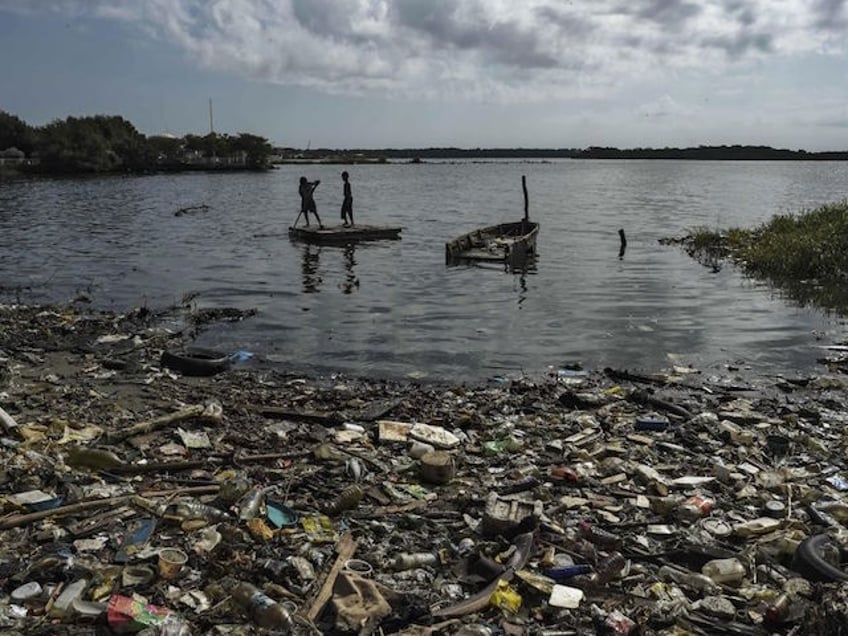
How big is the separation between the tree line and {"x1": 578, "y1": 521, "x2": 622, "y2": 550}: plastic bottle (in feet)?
353

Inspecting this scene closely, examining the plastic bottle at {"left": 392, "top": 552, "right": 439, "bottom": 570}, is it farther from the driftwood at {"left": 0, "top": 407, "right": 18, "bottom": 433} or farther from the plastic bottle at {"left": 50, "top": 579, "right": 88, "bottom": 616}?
the driftwood at {"left": 0, "top": 407, "right": 18, "bottom": 433}

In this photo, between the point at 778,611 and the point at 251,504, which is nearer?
the point at 778,611

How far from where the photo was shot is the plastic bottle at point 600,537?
5124 mm

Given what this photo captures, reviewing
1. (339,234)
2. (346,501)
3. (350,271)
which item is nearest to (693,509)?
(346,501)

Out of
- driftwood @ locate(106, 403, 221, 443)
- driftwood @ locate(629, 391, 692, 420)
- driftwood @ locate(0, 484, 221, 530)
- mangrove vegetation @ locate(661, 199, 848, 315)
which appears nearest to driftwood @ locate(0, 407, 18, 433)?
driftwood @ locate(106, 403, 221, 443)

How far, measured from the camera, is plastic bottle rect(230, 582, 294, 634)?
3939 millimetres

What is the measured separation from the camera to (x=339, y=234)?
27984 millimetres

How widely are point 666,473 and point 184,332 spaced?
970 cm

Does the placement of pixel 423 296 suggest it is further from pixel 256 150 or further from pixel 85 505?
pixel 256 150

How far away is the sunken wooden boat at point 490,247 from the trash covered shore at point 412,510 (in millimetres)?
15219

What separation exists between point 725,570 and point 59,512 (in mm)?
4729

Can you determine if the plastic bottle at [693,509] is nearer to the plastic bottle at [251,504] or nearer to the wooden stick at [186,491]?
the plastic bottle at [251,504]

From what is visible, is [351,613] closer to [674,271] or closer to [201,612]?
[201,612]

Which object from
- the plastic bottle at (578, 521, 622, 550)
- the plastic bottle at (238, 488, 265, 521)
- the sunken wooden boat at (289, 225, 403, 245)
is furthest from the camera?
the sunken wooden boat at (289, 225, 403, 245)
